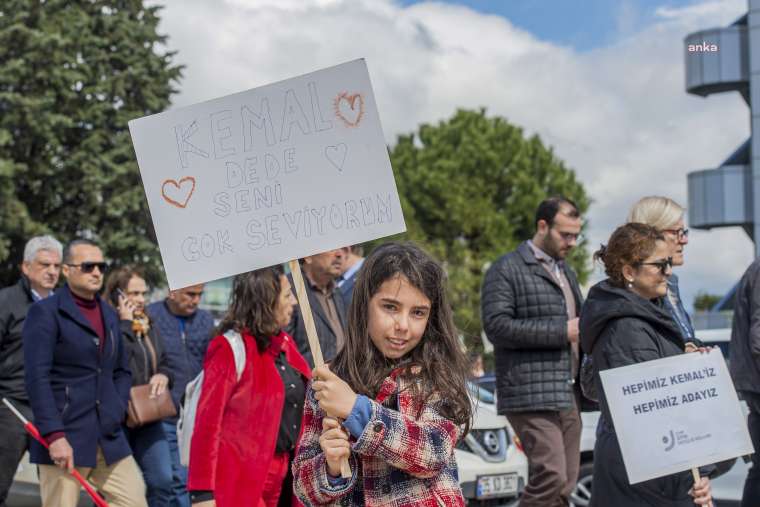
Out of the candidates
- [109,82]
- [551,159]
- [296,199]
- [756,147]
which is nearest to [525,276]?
[296,199]

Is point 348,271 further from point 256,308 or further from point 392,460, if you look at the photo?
point 392,460

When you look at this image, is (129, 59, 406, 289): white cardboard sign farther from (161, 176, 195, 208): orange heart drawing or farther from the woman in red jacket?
the woman in red jacket

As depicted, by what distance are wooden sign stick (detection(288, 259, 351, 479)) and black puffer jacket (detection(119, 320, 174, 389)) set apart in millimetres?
4531

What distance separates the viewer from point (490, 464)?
27.4 feet

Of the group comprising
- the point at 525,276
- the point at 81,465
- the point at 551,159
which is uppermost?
the point at 525,276

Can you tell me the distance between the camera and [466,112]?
42469mm

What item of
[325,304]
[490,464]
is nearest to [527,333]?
[325,304]

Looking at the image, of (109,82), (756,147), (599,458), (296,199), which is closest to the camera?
(296,199)

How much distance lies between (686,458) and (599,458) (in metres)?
0.44

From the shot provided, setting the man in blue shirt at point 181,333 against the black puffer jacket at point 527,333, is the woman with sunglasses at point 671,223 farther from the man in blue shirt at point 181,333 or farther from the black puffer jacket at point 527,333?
the man in blue shirt at point 181,333

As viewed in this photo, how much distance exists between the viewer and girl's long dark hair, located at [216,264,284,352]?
4.89 metres

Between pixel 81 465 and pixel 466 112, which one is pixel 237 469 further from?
pixel 466 112

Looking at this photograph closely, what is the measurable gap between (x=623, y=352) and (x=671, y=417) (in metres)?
0.32

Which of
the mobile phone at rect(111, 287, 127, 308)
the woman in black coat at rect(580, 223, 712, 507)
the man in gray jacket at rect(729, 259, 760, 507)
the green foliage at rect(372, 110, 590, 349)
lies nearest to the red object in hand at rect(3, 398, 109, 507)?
the mobile phone at rect(111, 287, 127, 308)
